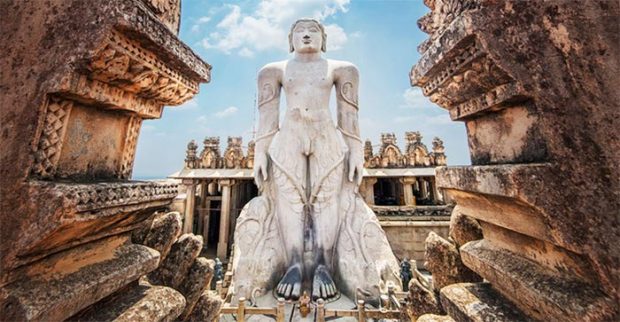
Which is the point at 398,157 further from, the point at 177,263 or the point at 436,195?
the point at 177,263

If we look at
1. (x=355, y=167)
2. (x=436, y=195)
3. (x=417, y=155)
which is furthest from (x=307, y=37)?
Result: (x=436, y=195)

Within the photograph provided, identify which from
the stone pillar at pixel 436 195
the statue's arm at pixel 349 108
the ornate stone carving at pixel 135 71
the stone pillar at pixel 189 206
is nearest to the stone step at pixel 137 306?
the ornate stone carving at pixel 135 71

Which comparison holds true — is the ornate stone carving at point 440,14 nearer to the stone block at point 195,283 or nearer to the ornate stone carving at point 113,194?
the ornate stone carving at point 113,194

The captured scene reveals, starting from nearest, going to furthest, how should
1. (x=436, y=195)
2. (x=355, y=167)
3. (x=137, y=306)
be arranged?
(x=137, y=306) → (x=355, y=167) → (x=436, y=195)

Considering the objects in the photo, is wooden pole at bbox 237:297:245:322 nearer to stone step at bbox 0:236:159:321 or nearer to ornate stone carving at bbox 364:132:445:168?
stone step at bbox 0:236:159:321

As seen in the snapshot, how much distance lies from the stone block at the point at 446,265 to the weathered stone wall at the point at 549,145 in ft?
1.11

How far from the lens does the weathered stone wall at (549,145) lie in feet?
2.66

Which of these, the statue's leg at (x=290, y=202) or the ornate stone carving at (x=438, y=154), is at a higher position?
the ornate stone carving at (x=438, y=154)

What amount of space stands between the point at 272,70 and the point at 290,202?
2.19m

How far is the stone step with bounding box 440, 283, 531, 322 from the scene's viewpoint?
3.59 feet

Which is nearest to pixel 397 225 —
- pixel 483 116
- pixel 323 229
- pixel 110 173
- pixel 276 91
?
pixel 323 229

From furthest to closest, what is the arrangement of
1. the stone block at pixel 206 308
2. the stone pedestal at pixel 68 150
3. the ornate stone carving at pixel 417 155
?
the ornate stone carving at pixel 417 155
the stone block at pixel 206 308
the stone pedestal at pixel 68 150

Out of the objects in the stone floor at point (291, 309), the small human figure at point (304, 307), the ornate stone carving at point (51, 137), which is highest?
the ornate stone carving at point (51, 137)

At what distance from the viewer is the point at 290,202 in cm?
397
